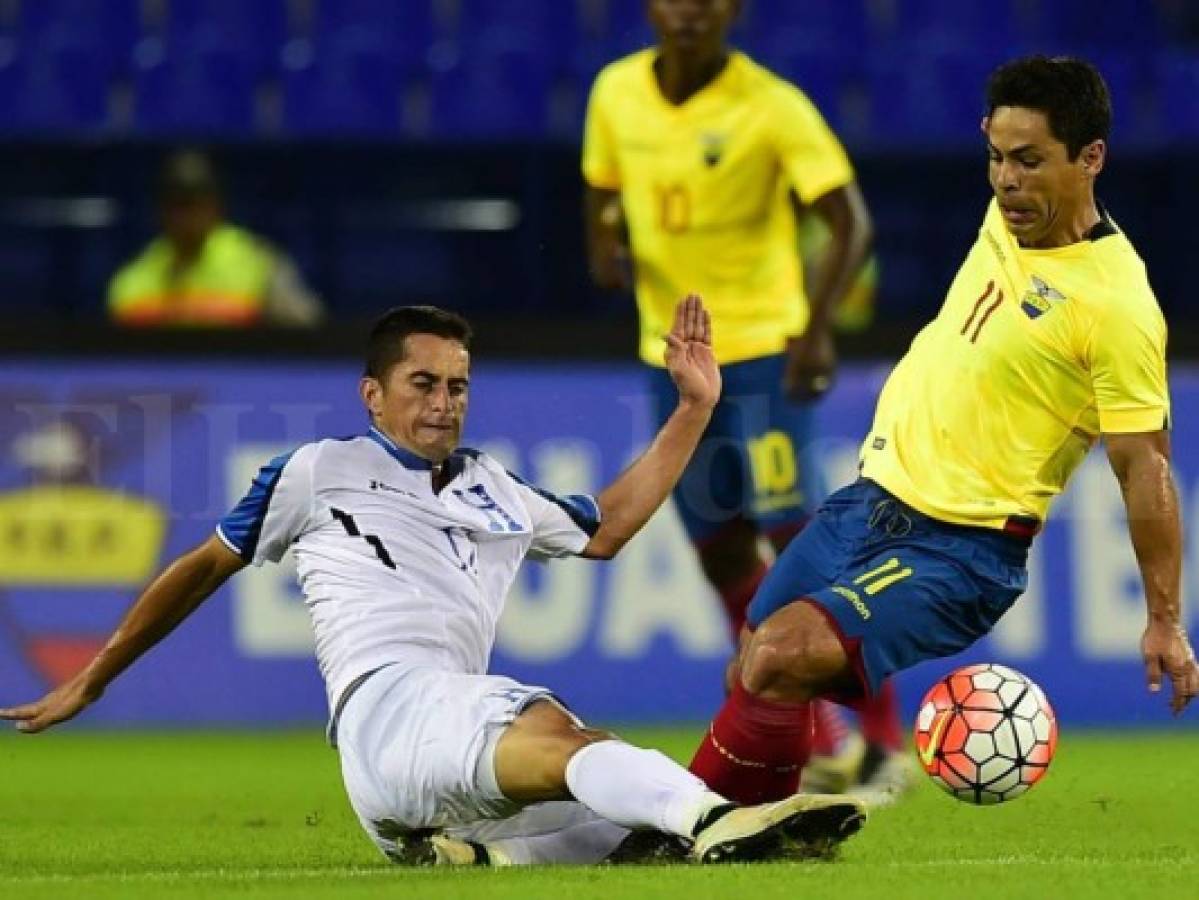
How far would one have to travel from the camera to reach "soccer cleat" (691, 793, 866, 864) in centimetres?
572

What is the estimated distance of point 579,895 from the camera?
5434mm

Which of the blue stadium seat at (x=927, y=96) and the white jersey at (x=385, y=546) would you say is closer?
the white jersey at (x=385, y=546)

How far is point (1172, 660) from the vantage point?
235 inches

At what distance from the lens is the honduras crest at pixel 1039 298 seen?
21.3 feet

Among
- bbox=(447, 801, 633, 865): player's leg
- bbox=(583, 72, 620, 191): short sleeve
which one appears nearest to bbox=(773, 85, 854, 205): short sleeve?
bbox=(583, 72, 620, 191): short sleeve

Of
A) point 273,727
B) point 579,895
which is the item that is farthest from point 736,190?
point 579,895

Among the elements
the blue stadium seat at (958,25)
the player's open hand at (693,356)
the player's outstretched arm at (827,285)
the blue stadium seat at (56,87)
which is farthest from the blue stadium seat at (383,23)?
the player's open hand at (693,356)

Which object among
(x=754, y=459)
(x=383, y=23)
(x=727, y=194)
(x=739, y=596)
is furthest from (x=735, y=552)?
(x=383, y=23)

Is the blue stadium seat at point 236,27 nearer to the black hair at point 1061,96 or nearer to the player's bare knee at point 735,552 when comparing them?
the player's bare knee at point 735,552

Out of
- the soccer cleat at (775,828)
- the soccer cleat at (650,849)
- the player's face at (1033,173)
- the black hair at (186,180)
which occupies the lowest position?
the soccer cleat at (650,849)

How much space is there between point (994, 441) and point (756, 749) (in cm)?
96

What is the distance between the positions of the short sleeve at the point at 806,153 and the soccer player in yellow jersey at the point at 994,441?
2153mm

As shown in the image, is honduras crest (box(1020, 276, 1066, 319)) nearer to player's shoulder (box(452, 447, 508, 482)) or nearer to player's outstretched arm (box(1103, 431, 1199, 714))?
player's outstretched arm (box(1103, 431, 1199, 714))

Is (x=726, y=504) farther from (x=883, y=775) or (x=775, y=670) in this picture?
(x=775, y=670)
